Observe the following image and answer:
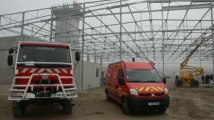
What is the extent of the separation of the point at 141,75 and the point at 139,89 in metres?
1.30

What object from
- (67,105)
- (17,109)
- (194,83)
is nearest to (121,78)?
(67,105)

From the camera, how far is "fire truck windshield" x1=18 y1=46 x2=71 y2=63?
338 inches

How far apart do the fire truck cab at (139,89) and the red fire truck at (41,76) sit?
2172 millimetres

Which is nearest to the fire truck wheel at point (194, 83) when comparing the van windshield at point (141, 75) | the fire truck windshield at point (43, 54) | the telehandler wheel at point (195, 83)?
the telehandler wheel at point (195, 83)

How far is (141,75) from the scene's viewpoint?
33.7 feet

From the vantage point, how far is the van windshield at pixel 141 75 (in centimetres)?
1002

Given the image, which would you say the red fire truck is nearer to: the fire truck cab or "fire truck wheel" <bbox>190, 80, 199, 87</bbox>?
the fire truck cab

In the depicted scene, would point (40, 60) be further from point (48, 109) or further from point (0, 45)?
point (0, 45)

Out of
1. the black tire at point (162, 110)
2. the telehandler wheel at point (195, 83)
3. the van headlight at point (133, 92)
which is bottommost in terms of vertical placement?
the telehandler wheel at point (195, 83)

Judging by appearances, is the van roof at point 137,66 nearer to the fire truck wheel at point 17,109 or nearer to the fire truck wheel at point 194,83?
the fire truck wheel at point 17,109

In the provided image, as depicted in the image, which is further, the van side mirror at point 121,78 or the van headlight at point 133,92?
the van side mirror at point 121,78

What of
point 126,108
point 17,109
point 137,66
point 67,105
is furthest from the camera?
point 137,66

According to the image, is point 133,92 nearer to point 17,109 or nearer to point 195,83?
point 17,109

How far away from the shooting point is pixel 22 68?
8375 millimetres
